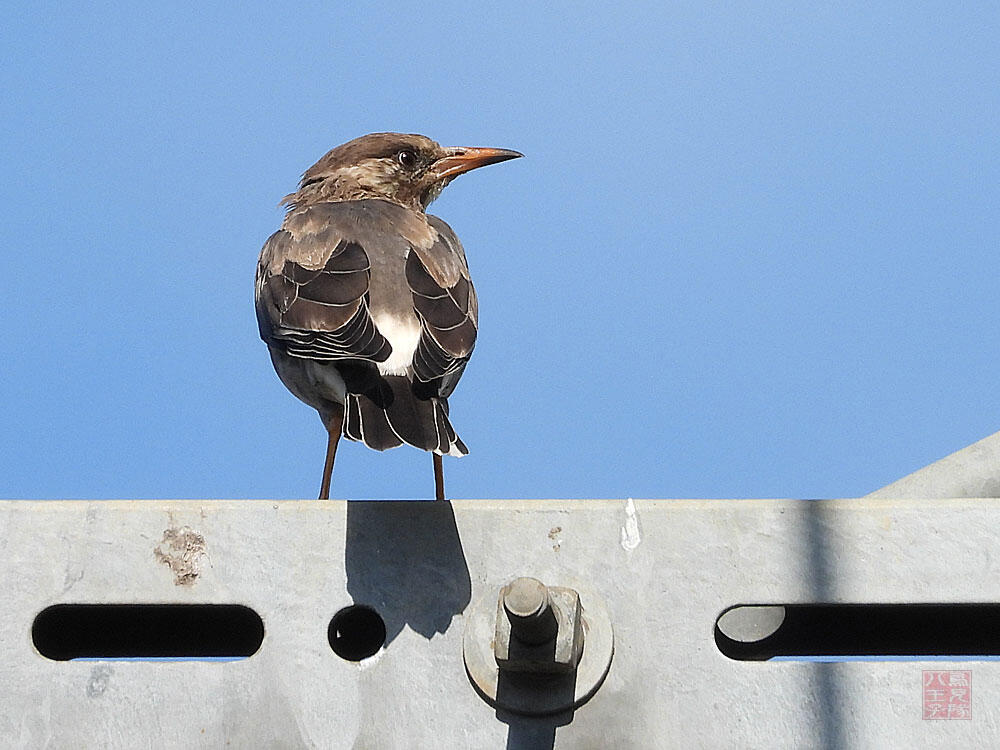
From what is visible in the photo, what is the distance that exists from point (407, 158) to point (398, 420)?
2.89 m

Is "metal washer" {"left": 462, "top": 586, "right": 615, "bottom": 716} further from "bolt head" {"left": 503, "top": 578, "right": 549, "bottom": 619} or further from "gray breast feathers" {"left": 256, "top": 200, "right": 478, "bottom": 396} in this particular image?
"gray breast feathers" {"left": 256, "top": 200, "right": 478, "bottom": 396}

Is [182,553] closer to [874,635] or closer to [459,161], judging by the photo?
[874,635]

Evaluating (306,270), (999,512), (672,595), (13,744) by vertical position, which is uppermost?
(306,270)

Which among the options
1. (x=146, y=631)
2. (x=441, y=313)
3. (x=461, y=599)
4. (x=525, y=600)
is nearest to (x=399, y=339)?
(x=441, y=313)

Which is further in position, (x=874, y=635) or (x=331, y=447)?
(x=331, y=447)

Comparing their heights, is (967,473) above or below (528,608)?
above

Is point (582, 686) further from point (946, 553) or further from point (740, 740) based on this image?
point (946, 553)

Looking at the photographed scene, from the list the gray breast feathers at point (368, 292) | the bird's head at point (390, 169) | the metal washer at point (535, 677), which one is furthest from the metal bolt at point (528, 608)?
the bird's head at point (390, 169)

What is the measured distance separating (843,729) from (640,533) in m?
0.62

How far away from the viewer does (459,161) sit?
6.41 metres

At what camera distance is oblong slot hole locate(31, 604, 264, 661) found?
3033 mm

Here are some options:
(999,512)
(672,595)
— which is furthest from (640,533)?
(999,512)

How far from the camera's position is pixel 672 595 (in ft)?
9.47

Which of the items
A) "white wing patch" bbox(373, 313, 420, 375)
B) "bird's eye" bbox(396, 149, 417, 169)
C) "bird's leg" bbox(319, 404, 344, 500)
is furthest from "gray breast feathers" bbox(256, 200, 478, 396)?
"bird's eye" bbox(396, 149, 417, 169)
